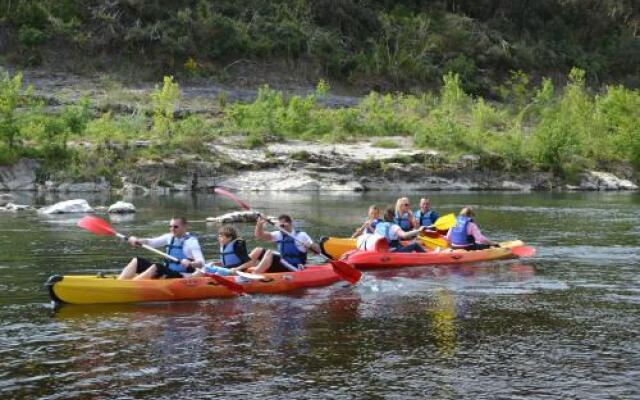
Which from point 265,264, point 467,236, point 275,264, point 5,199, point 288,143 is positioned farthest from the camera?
point 288,143

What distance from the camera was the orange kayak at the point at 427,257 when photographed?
1795 centimetres

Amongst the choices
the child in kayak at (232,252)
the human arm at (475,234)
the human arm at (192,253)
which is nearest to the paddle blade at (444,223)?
the human arm at (475,234)

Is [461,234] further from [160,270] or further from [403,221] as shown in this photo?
[160,270]

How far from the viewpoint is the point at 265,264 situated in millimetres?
14969

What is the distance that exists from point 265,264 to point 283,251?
0.90 metres

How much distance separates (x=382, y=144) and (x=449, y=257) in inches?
1248

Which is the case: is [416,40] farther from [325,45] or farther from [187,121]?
[187,121]

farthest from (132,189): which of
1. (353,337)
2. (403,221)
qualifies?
(353,337)

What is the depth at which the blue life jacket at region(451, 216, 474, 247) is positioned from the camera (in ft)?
64.6

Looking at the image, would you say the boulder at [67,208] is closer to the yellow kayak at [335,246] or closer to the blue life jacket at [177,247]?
the yellow kayak at [335,246]

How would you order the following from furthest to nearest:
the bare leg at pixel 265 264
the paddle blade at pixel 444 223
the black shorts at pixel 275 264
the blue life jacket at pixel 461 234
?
the paddle blade at pixel 444 223
the blue life jacket at pixel 461 234
the black shorts at pixel 275 264
the bare leg at pixel 265 264

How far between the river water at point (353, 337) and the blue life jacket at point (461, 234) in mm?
845

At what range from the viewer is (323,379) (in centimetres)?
950

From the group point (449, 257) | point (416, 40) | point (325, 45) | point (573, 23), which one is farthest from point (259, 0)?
point (449, 257)
